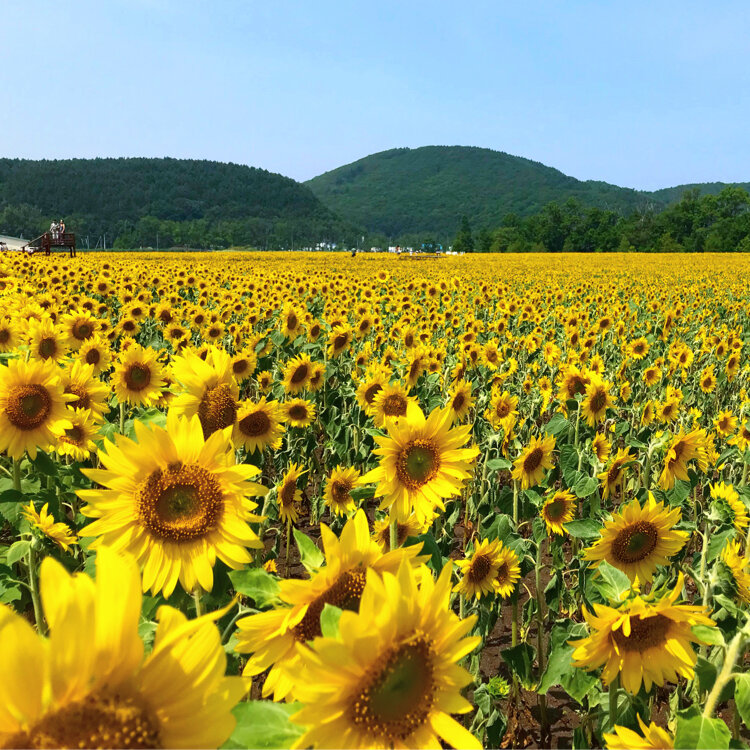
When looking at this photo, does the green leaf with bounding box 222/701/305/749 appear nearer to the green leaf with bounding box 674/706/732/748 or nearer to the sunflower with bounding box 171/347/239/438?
the green leaf with bounding box 674/706/732/748

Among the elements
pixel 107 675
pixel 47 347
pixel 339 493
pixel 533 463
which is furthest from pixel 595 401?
pixel 107 675

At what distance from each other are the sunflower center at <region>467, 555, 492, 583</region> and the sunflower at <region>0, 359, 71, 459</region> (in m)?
2.06

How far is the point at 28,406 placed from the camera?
2648 millimetres

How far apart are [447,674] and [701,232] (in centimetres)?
8532

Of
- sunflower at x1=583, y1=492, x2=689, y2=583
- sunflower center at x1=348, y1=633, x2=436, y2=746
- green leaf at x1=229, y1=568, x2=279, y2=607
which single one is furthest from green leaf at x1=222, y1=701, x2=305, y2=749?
sunflower at x1=583, y1=492, x2=689, y2=583

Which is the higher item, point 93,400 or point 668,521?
point 93,400

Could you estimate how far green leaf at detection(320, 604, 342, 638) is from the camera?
3.29 ft

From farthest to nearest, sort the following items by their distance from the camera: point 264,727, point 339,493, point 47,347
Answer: point 47,347, point 339,493, point 264,727

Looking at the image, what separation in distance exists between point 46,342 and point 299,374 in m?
1.99

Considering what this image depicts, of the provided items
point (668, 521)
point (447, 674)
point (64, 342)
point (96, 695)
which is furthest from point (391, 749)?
point (64, 342)

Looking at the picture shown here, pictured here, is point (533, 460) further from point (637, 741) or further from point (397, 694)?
point (397, 694)

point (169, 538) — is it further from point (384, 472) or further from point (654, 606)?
point (654, 606)

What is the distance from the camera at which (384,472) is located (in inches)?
83.4

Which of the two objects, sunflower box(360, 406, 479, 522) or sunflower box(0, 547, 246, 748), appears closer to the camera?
sunflower box(0, 547, 246, 748)
